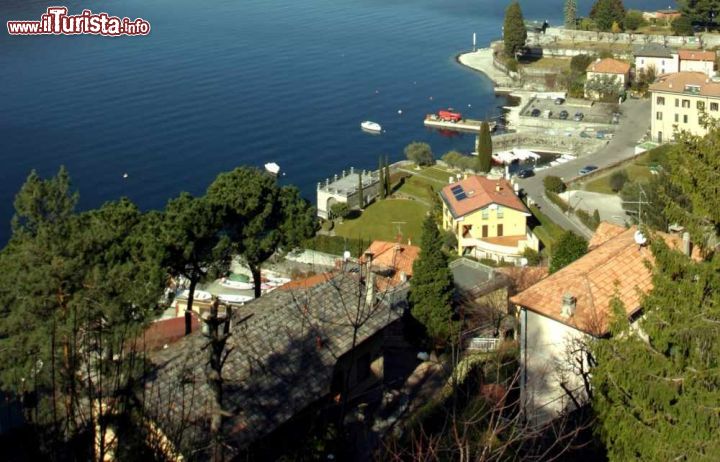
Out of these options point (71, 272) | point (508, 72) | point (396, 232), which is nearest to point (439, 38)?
point (508, 72)

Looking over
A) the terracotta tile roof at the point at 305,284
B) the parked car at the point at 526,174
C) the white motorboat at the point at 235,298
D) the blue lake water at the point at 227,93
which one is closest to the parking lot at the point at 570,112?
the blue lake water at the point at 227,93

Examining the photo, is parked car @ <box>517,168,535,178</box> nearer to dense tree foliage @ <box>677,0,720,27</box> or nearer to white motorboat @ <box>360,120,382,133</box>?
white motorboat @ <box>360,120,382,133</box>

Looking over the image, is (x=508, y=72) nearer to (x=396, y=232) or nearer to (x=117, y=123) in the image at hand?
(x=117, y=123)

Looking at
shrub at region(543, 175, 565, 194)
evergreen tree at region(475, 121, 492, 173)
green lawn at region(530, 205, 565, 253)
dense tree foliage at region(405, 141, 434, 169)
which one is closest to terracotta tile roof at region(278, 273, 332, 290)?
green lawn at region(530, 205, 565, 253)

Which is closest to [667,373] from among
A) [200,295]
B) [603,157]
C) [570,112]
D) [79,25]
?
[200,295]

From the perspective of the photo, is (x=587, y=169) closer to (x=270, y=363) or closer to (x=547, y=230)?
(x=547, y=230)

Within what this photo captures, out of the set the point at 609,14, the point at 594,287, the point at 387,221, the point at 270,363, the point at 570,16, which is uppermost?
the point at 609,14

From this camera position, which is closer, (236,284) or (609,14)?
(236,284)
